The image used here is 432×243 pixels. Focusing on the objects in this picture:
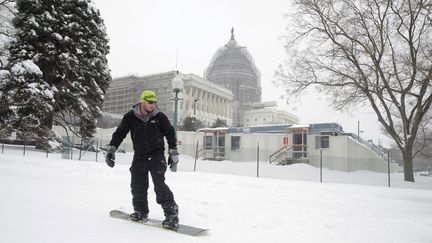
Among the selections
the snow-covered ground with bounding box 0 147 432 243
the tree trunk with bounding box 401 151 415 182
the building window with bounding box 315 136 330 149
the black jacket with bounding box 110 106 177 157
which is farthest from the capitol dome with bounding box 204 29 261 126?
the black jacket with bounding box 110 106 177 157

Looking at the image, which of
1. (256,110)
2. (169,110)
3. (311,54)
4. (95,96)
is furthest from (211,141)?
(256,110)

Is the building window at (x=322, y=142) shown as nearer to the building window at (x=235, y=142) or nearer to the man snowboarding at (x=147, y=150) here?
the building window at (x=235, y=142)

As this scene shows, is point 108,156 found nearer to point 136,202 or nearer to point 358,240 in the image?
point 136,202

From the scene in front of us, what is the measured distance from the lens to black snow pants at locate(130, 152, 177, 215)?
188 inches

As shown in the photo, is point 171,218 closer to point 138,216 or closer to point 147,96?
point 138,216

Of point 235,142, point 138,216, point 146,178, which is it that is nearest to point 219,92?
point 235,142

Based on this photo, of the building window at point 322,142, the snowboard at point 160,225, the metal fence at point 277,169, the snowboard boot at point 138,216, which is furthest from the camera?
the building window at point 322,142

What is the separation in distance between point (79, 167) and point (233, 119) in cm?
11472

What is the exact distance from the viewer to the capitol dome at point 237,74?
4688 inches

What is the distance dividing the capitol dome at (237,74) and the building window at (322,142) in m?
91.2

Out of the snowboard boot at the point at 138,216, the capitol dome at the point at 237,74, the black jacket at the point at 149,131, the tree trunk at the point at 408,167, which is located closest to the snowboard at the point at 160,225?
the snowboard boot at the point at 138,216

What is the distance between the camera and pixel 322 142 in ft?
88.9

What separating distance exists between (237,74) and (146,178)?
115 metres

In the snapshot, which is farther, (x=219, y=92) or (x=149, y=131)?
(x=219, y=92)
